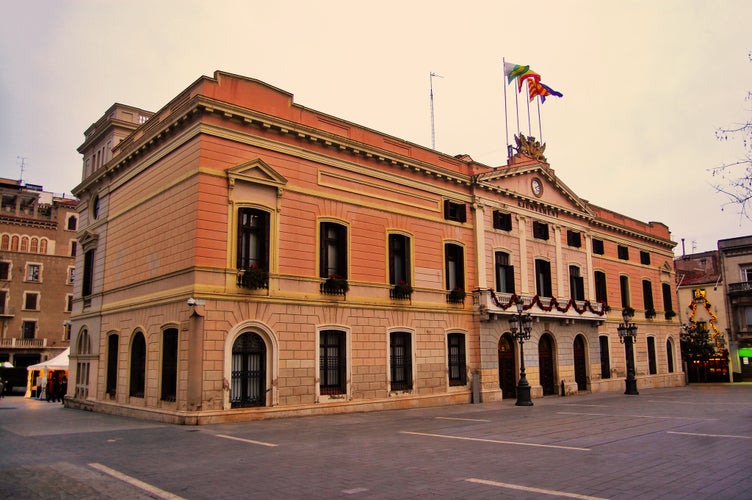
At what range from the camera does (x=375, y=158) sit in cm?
2473

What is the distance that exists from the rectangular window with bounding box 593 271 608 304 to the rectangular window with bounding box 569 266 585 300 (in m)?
2.39

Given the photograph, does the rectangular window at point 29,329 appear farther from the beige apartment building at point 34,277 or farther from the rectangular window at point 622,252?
the rectangular window at point 622,252

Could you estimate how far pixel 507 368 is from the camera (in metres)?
29.3

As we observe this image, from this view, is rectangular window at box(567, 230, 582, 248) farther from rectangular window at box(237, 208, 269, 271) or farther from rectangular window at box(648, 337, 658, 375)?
rectangular window at box(237, 208, 269, 271)

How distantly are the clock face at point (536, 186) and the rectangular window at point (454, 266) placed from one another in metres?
6.99

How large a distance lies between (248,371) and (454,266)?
11909 mm

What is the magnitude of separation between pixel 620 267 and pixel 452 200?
56.8 ft

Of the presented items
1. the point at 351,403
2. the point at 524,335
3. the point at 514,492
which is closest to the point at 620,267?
the point at 524,335

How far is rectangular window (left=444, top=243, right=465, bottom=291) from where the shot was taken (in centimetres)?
2755

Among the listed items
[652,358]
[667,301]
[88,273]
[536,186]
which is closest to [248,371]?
[88,273]

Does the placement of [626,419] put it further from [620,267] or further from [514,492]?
[620,267]

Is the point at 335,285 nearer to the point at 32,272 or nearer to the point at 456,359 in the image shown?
the point at 456,359

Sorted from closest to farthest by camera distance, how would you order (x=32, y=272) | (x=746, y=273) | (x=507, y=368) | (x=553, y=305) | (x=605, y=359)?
(x=507, y=368), (x=553, y=305), (x=605, y=359), (x=746, y=273), (x=32, y=272)

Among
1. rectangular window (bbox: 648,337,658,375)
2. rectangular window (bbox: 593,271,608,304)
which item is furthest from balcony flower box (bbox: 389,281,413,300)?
rectangular window (bbox: 648,337,658,375)
